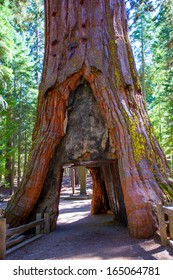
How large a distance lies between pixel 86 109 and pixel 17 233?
4.38 metres

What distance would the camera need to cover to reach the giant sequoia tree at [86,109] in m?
7.59

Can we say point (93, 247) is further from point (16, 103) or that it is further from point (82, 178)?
point (16, 103)

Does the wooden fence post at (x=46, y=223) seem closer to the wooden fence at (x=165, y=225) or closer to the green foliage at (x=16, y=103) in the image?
the wooden fence at (x=165, y=225)

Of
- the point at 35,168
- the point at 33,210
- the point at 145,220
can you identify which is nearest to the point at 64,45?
the point at 35,168

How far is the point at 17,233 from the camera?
7270mm

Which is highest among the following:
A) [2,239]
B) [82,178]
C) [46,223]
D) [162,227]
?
[82,178]

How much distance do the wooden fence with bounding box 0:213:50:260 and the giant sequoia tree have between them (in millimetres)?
388

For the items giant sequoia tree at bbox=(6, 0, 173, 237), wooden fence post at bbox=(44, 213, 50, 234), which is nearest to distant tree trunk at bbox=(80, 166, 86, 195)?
giant sequoia tree at bbox=(6, 0, 173, 237)

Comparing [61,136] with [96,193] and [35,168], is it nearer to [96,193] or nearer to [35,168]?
[35,168]

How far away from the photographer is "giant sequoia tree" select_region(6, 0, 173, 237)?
24.9ft

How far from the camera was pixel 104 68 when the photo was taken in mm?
8164

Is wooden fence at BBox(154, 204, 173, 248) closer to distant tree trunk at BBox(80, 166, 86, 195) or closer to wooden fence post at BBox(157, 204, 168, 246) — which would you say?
wooden fence post at BBox(157, 204, 168, 246)

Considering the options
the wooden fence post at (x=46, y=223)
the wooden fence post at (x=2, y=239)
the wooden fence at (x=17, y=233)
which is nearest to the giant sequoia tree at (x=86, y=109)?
the wooden fence post at (x=46, y=223)

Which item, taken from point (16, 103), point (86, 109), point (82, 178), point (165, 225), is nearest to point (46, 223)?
point (86, 109)
